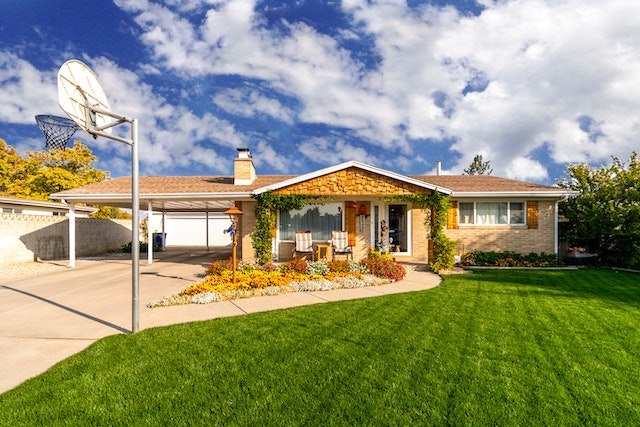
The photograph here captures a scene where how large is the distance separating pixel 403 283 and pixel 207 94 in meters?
26.6

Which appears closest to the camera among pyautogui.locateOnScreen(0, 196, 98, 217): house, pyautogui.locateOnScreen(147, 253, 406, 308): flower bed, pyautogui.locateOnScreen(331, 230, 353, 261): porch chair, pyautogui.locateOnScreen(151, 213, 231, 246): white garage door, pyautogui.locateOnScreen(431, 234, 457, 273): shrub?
pyautogui.locateOnScreen(147, 253, 406, 308): flower bed

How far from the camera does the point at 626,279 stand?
876 cm

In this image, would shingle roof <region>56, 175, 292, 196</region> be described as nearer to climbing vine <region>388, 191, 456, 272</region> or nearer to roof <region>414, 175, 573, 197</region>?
climbing vine <region>388, 191, 456, 272</region>

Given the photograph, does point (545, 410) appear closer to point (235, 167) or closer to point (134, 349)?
point (134, 349)

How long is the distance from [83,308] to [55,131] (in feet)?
81.4

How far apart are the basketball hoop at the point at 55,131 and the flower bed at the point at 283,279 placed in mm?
22685

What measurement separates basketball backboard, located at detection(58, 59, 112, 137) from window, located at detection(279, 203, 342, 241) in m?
8.25

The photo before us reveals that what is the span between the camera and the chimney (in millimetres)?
13477

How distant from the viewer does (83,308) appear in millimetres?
5945

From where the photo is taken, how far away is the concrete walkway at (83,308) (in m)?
3.90

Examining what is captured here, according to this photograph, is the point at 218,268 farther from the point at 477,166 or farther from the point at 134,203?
the point at 477,166

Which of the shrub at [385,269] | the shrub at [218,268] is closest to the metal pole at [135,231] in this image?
the shrub at [218,268]

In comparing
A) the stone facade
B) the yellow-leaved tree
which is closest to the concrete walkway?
the stone facade

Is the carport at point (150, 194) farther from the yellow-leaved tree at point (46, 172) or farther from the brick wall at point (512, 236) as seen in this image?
the yellow-leaved tree at point (46, 172)
